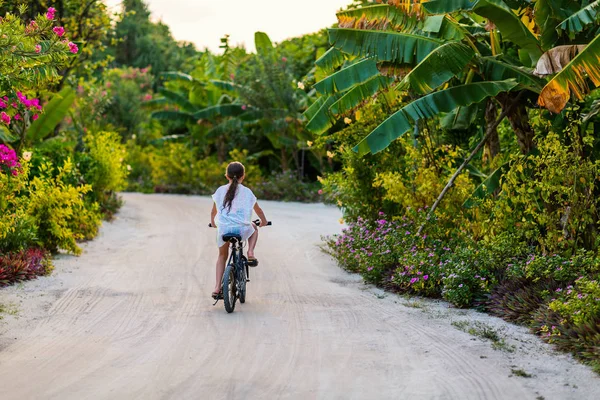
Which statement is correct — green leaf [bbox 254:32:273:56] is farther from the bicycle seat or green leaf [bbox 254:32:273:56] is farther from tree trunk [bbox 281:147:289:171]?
the bicycle seat

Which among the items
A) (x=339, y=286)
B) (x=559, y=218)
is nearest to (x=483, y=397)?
(x=559, y=218)

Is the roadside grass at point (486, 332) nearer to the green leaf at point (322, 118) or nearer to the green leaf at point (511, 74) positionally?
the green leaf at point (511, 74)

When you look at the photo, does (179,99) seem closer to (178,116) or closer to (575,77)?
(178,116)

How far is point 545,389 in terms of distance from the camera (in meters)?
5.74

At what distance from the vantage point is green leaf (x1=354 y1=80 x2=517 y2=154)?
975 centimetres

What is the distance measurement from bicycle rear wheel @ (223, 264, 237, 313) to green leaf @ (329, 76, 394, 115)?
4.17m

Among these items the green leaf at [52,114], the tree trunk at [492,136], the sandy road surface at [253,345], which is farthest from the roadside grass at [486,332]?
the green leaf at [52,114]

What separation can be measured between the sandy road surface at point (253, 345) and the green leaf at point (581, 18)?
3.59 m

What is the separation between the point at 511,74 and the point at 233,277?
15.8 ft

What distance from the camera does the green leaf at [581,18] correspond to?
8.72 meters

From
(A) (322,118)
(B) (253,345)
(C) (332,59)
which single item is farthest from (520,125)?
(B) (253,345)

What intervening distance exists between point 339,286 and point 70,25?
11740mm

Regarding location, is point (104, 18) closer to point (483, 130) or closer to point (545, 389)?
point (483, 130)

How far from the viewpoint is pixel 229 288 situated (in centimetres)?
860
